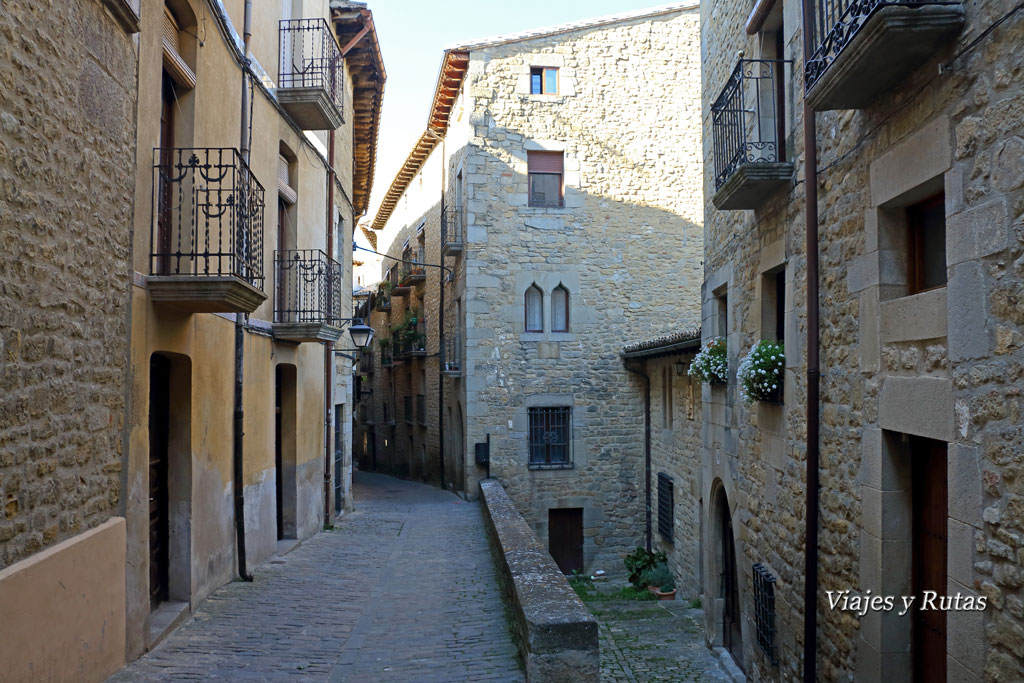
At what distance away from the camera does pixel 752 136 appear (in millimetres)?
8031

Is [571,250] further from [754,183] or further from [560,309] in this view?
[754,183]

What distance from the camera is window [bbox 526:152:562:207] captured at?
60.1 ft

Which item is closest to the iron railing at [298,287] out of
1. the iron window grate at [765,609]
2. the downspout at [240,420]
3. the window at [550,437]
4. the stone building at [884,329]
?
the downspout at [240,420]

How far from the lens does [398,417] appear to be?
27781mm

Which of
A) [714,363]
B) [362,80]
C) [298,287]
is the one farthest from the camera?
[362,80]

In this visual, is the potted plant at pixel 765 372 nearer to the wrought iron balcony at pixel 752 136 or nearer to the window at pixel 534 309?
the wrought iron balcony at pixel 752 136

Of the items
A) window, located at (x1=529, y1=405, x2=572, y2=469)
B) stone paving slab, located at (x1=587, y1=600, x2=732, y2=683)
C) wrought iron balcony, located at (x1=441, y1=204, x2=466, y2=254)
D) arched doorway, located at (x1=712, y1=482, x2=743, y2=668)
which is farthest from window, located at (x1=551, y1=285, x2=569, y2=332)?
arched doorway, located at (x1=712, y1=482, x2=743, y2=668)

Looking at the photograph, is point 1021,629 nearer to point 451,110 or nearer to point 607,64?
point 607,64

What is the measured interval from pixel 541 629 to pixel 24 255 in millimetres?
3777

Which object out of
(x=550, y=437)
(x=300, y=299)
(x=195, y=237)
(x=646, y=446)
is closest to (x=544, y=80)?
(x=550, y=437)

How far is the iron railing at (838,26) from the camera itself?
4461 millimetres

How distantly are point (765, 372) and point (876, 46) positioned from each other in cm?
361

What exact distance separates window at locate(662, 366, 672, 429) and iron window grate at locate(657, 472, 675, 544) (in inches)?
40.5

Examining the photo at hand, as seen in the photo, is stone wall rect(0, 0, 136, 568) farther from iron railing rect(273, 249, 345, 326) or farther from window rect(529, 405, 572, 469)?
window rect(529, 405, 572, 469)
